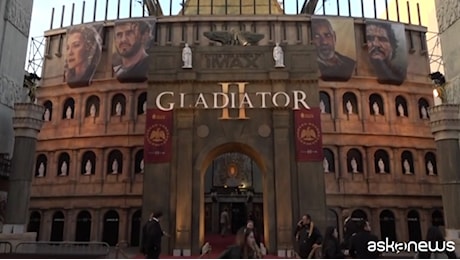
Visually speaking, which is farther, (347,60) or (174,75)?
(347,60)

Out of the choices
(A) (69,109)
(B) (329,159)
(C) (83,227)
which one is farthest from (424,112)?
(A) (69,109)

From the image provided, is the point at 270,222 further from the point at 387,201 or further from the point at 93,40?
the point at 93,40

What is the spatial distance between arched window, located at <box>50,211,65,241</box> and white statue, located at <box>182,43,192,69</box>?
53.8 feet

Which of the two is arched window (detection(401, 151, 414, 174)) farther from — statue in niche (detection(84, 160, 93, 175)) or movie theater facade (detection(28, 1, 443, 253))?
statue in niche (detection(84, 160, 93, 175))

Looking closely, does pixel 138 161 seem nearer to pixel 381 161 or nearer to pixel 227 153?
pixel 227 153

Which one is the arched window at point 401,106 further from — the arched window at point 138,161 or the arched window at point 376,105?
the arched window at point 138,161

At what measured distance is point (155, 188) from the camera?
1941cm

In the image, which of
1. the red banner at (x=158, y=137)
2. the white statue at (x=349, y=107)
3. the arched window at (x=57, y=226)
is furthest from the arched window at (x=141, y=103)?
the white statue at (x=349, y=107)

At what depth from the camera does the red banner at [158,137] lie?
19812mm

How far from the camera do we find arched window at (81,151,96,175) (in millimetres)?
29719

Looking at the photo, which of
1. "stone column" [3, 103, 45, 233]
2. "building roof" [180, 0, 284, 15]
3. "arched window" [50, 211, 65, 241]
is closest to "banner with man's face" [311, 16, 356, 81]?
"building roof" [180, 0, 284, 15]

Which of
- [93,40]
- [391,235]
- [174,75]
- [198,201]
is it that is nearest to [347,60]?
[391,235]

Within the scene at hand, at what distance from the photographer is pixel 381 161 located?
96.2ft

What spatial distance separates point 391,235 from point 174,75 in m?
19.1
